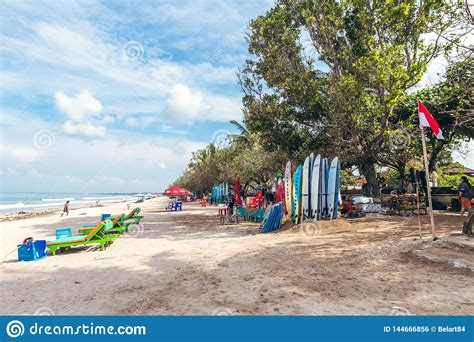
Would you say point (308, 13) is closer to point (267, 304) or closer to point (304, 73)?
point (304, 73)

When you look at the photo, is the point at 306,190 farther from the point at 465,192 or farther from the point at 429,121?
the point at 465,192

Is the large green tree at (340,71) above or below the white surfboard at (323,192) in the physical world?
above

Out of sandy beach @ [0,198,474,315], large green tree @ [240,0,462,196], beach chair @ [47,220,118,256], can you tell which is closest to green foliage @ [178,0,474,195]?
large green tree @ [240,0,462,196]

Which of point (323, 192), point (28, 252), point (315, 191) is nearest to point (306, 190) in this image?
point (315, 191)

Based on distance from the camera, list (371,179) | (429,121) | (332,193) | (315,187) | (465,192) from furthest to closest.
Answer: (371,179)
(332,193)
(315,187)
(465,192)
(429,121)

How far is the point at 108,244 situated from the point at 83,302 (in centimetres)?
626

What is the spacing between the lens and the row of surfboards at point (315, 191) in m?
13.8

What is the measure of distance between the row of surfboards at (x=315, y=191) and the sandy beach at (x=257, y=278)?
340 cm

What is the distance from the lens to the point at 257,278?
6.06m

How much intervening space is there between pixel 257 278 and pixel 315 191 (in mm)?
8658

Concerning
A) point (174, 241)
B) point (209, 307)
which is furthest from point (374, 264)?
point (174, 241)

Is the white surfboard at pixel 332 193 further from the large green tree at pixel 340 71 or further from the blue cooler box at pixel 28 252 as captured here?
the blue cooler box at pixel 28 252

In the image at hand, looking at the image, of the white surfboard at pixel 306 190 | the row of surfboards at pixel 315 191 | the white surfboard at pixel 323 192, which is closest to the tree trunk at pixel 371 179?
the row of surfboards at pixel 315 191

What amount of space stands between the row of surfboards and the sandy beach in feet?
11.2
